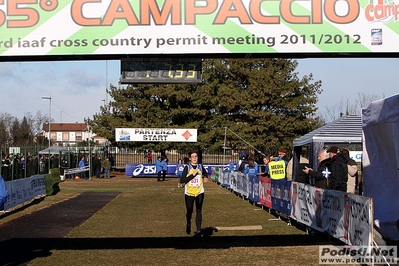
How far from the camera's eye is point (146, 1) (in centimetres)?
883

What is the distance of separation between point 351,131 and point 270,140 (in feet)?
120

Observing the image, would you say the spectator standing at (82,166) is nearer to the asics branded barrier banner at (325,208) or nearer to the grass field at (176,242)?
the grass field at (176,242)

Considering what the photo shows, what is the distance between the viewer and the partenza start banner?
881 cm

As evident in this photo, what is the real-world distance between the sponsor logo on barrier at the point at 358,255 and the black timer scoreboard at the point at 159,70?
137 inches

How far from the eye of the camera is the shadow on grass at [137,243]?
1134 cm

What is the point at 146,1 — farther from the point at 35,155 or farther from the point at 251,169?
the point at 35,155

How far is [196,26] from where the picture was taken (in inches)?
350

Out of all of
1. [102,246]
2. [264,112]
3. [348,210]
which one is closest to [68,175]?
[264,112]

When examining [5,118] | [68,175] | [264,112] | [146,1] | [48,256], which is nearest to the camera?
[146,1]

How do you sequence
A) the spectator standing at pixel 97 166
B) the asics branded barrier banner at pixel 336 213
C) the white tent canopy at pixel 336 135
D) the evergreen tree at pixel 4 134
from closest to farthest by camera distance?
the asics branded barrier banner at pixel 336 213 < the white tent canopy at pixel 336 135 < the spectator standing at pixel 97 166 < the evergreen tree at pixel 4 134

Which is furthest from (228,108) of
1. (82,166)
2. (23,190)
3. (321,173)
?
(321,173)

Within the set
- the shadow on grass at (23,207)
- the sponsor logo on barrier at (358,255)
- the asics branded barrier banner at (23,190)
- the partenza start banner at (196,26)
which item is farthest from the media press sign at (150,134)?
the partenza start banner at (196,26)

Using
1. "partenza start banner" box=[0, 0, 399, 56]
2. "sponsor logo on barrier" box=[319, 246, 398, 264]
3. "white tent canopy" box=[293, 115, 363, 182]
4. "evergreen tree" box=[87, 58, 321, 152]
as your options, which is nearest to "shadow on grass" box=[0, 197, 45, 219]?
"white tent canopy" box=[293, 115, 363, 182]

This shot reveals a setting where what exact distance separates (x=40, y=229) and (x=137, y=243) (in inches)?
148
